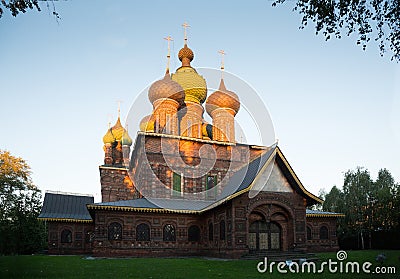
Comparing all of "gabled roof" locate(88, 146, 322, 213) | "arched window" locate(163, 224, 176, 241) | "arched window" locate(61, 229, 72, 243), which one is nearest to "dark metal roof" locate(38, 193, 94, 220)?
"arched window" locate(61, 229, 72, 243)

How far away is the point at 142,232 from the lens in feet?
68.9

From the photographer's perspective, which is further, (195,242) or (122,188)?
(122,188)

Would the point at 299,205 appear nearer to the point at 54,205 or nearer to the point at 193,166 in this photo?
the point at 193,166

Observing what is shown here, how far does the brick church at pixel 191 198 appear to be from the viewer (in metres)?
19.4

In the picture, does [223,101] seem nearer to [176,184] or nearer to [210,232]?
[176,184]

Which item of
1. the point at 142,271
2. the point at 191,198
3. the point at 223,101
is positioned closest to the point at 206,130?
the point at 223,101

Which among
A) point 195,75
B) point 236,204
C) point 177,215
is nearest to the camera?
point 236,204

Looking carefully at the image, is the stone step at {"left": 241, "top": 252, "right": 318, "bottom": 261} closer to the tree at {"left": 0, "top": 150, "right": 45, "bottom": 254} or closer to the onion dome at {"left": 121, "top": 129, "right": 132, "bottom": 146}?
the tree at {"left": 0, "top": 150, "right": 45, "bottom": 254}

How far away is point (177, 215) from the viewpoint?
21953 mm

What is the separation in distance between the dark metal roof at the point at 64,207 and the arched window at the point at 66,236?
1.00 m

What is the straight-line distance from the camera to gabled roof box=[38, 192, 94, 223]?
82.9 ft

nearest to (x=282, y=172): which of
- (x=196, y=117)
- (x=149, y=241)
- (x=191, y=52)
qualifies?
(x=149, y=241)

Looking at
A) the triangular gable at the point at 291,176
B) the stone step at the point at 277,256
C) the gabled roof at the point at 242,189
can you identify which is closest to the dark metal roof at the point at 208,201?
the gabled roof at the point at 242,189

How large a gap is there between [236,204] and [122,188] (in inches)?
673
